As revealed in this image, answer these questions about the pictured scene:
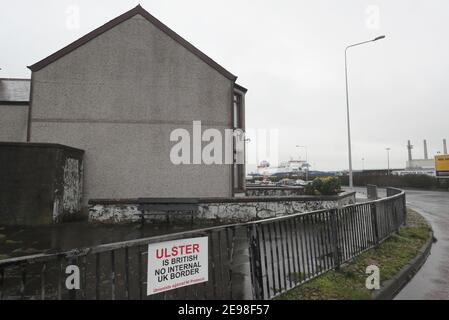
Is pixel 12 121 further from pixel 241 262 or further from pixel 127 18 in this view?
pixel 241 262

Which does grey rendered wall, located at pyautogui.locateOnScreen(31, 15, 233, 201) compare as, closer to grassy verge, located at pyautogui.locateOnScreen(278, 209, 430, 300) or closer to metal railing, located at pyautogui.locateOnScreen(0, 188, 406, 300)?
metal railing, located at pyautogui.locateOnScreen(0, 188, 406, 300)

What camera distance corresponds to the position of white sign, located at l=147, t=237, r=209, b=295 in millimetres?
2918

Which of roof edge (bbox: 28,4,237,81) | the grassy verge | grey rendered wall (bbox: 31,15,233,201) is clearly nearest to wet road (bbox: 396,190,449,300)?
the grassy verge

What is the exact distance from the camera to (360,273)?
4.70 meters

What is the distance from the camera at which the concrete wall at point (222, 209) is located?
964cm

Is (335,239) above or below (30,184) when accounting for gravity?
below

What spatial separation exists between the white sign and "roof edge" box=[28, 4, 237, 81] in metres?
10.3

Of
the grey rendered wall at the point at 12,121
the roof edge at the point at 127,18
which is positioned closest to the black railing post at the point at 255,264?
the roof edge at the point at 127,18

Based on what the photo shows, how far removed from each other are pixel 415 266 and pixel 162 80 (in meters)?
11.0

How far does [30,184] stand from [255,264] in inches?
347

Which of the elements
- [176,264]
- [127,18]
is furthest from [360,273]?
[127,18]

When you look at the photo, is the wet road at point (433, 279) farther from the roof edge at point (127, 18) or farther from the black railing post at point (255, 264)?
the roof edge at point (127, 18)

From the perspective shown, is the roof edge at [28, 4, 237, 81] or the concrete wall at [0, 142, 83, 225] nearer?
the concrete wall at [0, 142, 83, 225]

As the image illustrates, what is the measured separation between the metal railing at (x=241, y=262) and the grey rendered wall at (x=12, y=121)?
→ 36.4ft
